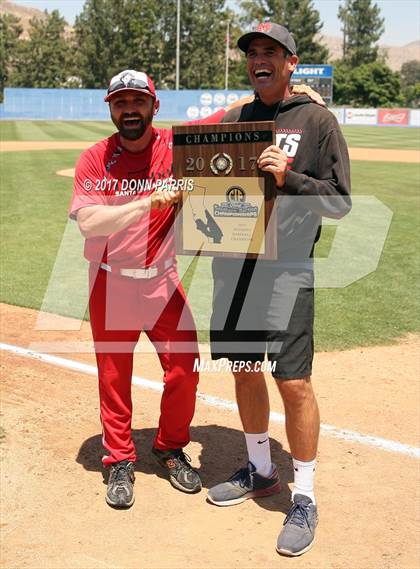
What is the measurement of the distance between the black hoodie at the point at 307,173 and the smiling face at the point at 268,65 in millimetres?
111

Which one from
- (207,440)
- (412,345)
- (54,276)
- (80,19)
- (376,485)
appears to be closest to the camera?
(376,485)

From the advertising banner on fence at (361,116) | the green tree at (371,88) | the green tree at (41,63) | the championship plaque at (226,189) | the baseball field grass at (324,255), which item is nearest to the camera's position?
the championship plaque at (226,189)

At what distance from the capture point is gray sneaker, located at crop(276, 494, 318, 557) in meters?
3.61

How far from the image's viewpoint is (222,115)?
4.21m

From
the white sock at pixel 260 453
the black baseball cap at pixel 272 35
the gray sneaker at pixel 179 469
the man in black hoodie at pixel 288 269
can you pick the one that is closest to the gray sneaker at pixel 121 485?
the gray sneaker at pixel 179 469

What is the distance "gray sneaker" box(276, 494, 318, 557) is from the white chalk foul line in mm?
1115

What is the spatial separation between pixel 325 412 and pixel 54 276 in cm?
513

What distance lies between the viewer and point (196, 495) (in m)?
4.25

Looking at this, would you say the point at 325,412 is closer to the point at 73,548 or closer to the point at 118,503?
the point at 118,503

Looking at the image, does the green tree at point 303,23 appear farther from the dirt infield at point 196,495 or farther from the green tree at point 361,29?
the dirt infield at point 196,495

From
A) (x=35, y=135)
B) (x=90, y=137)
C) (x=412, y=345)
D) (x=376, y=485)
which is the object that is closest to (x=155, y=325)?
(x=376, y=485)

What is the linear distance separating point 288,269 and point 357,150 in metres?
28.7

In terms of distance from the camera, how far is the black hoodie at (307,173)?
3.54 meters

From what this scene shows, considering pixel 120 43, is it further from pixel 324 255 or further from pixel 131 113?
pixel 131 113
